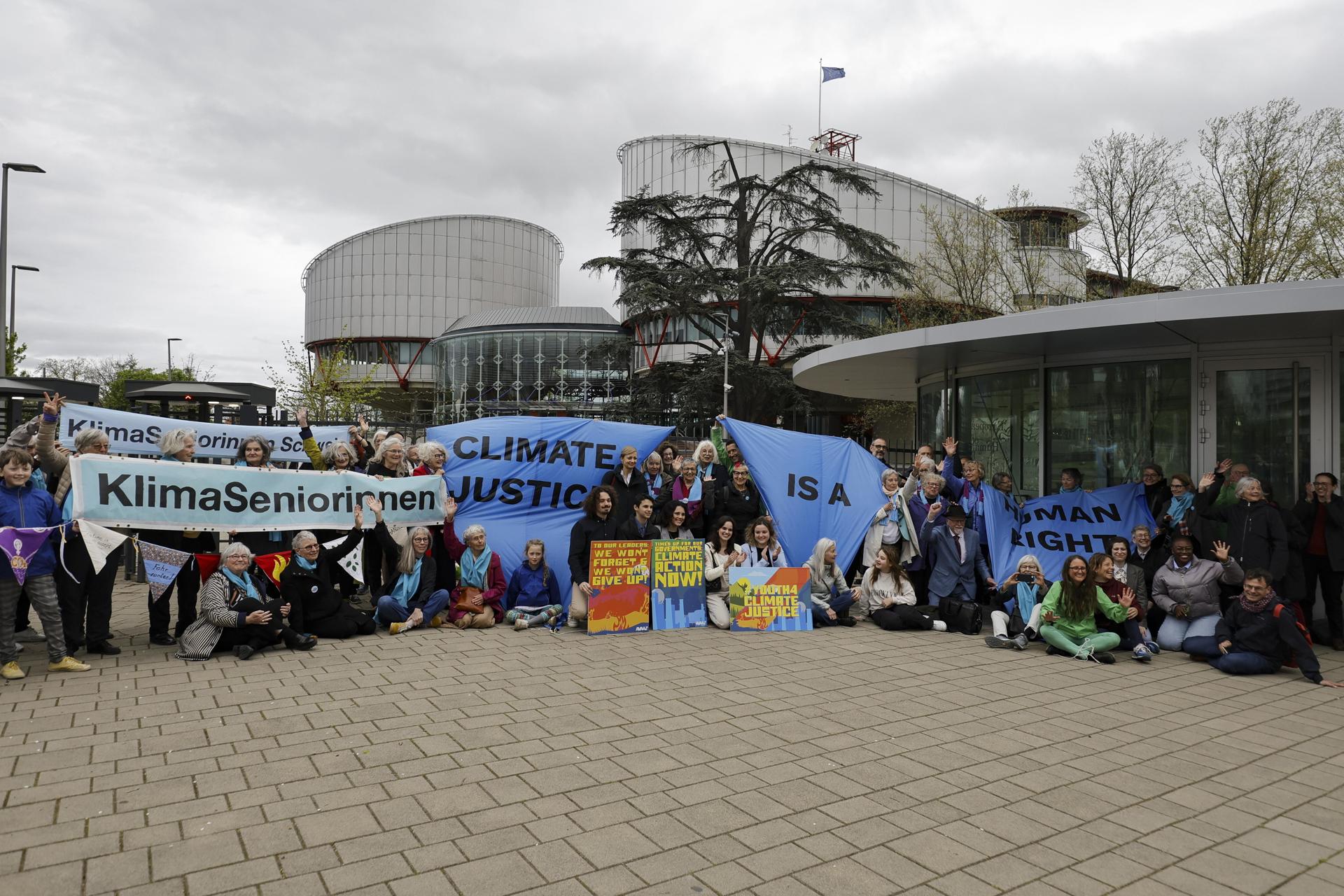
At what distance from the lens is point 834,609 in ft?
31.0

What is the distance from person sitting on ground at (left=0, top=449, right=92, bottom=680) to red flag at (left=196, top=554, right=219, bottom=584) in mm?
1168

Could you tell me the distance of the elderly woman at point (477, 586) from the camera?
885 cm

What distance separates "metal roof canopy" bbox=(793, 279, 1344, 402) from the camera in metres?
8.00

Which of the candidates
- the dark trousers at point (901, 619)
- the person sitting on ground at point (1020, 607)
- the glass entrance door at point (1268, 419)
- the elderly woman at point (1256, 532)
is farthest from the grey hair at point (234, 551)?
the glass entrance door at point (1268, 419)

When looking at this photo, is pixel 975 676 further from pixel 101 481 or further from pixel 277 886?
pixel 101 481

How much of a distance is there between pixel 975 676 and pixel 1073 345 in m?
5.11

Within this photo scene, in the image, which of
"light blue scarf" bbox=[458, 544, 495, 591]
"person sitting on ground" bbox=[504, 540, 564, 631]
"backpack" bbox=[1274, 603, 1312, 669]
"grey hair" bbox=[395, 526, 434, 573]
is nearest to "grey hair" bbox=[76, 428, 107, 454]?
"grey hair" bbox=[395, 526, 434, 573]

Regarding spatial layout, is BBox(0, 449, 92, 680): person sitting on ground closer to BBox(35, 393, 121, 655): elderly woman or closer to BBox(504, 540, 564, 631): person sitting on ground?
BBox(35, 393, 121, 655): elderly woman

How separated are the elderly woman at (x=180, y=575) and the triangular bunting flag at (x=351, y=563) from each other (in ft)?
3.73

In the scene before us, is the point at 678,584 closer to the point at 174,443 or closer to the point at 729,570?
the point at 729,570

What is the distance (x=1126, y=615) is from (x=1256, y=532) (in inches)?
56.4

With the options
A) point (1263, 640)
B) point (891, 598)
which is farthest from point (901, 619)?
point (1263, 640)

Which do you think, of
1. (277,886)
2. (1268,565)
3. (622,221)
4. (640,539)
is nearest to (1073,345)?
(1268,565)

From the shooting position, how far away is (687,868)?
3766 millimetres
